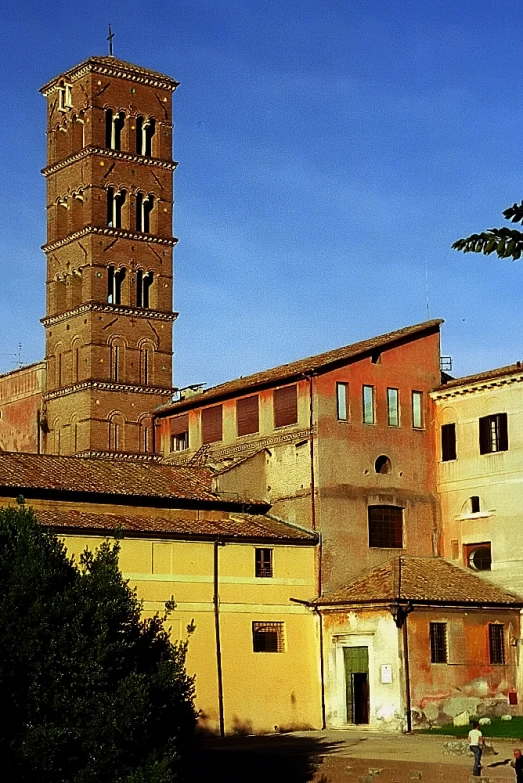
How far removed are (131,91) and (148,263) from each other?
839 centimetres

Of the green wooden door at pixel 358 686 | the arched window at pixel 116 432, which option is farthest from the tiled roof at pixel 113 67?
the green wooden door at pixel 358 686

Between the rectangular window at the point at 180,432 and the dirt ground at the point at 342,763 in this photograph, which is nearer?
the dirt ground at the point at 342,763

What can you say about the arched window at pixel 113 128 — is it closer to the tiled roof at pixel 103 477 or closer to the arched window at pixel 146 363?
the arched window at pixel 146 363

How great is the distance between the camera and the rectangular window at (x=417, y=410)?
4462 cm

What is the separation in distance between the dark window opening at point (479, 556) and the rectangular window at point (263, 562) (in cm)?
663

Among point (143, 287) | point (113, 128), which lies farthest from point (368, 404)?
point (113, 128)

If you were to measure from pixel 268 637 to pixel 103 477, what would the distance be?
712cm

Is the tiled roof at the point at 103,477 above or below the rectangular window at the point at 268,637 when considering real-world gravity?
above

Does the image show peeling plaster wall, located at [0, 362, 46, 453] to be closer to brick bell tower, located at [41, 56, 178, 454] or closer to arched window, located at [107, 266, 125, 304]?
brick bell tower, located at [41, 56, 178, 454]

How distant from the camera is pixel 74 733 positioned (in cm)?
2447

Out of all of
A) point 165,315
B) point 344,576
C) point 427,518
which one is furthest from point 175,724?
point 165,315

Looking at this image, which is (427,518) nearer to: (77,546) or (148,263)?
(77,546)

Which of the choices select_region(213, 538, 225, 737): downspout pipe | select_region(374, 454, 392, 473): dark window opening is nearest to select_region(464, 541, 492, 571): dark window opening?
select_region(374, 454, 392, 473): dark window opening

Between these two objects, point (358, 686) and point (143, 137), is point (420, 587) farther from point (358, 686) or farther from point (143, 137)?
point (143, 137)
